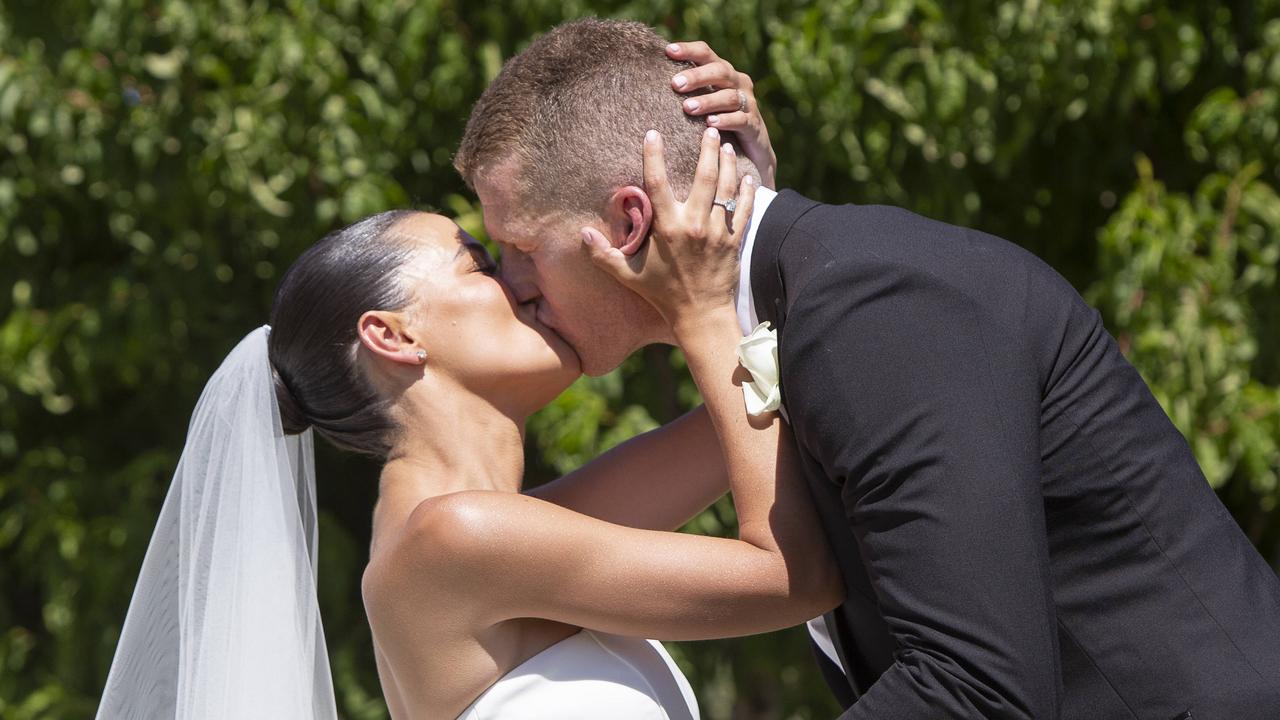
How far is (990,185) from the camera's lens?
16.1 feet

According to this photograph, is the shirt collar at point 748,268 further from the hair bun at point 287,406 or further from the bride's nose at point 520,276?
the hair bun at point 287,406

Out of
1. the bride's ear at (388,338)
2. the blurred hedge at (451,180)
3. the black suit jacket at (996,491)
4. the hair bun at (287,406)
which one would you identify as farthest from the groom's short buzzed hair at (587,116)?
the blurred hedge at (451,180)

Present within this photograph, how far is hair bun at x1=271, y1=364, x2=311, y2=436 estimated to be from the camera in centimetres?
272

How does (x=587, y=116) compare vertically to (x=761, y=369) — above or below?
above

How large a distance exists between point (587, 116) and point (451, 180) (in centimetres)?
282

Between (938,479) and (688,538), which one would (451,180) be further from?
(938,479)

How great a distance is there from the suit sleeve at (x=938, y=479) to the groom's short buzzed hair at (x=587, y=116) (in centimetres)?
49

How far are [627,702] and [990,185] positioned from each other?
306 centimetres

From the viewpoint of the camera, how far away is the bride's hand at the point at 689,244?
2.08 metres

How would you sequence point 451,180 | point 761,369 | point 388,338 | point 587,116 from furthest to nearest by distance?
point 451,180
point 388,338
point 587,116
point 761,369

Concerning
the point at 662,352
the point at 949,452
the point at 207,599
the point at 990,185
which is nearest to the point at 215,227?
the point at 662,352

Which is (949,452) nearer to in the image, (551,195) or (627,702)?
(551,195)

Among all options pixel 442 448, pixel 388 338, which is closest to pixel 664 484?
pixel 442 448

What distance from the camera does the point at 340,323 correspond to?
102 inches
